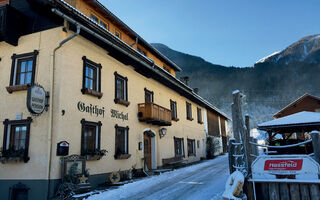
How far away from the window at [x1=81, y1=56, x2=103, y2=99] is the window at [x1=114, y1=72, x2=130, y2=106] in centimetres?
140

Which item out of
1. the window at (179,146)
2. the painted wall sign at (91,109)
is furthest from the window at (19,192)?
the window at (179,146)

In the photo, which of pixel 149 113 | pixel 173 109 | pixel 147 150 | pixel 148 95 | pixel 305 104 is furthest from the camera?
pixel 305 104

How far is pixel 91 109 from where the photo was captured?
33.8 ft

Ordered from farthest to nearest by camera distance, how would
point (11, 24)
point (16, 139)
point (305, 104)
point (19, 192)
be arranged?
point (305, 104) < point (11, 24) < point (16, 139) < point (19, 192)

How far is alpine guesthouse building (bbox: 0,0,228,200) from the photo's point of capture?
860cm

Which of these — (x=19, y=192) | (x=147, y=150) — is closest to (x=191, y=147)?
(x=147, y=150)

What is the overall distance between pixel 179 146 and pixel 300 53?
11668 cm

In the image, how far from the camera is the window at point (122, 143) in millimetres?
11627

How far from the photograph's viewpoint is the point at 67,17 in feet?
28.8

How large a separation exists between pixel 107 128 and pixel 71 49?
3.87 m

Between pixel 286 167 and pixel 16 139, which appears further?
pixel 16 139

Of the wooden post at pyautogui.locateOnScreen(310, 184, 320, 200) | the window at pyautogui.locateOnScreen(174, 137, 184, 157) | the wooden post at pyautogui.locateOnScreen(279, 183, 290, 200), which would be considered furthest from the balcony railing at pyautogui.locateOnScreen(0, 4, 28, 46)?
the window at pyautogui.locateOnScreen(174, 137, 184, 157)

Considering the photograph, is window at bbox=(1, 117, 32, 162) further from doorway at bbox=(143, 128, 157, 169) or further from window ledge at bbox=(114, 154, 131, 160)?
doorway at bbox=(143, 128, 157, 169)

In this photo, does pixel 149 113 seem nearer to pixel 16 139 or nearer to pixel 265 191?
pixel 16 139
